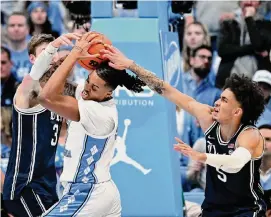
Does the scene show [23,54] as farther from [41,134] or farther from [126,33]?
[41,134]

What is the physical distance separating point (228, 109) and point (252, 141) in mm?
271

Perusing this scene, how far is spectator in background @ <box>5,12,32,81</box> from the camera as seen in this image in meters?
8.86

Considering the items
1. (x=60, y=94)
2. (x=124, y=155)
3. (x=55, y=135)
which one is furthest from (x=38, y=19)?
(x=60, y=94)

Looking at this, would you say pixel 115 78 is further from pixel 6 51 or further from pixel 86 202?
pixel 6 51

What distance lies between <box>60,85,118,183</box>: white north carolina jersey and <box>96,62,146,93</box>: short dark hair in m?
0.16

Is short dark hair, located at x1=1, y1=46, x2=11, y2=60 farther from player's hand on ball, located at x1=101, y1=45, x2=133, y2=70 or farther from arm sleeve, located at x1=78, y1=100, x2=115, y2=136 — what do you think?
arm sleeve, located at x1=78, y1=100, x2=115, y2=136

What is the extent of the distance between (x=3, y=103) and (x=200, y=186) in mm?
2531

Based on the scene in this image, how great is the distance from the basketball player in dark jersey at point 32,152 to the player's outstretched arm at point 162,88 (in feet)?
1.81

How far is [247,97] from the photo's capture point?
4.81 m

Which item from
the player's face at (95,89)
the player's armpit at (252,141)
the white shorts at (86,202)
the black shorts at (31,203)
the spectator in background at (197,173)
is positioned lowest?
the spectator in background at (197,173)

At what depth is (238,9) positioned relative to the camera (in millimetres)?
8344

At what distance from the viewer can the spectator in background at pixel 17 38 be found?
8.86 meters

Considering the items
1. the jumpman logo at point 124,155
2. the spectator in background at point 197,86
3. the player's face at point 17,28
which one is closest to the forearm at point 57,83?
the jumpman logo at point 124,155

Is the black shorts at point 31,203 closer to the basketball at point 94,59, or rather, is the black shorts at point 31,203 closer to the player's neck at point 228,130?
the basketball at point 94,59
